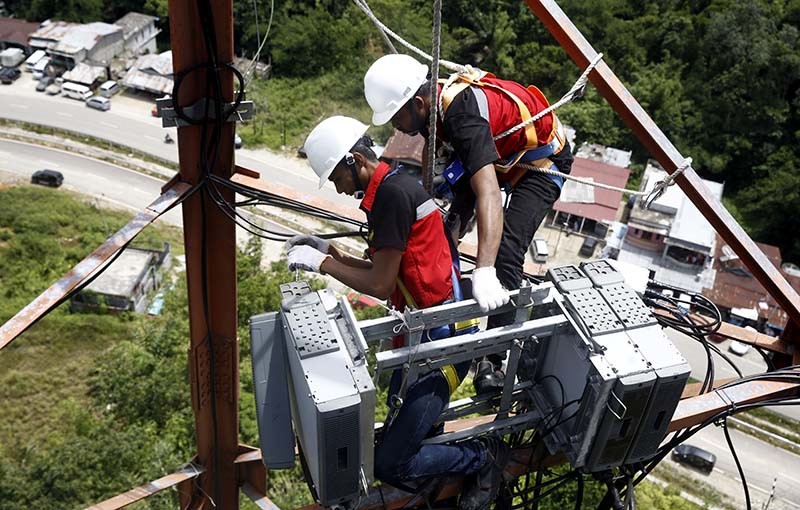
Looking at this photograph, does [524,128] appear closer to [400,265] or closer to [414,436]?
[400,265]

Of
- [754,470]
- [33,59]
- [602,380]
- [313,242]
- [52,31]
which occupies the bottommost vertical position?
[754,470]

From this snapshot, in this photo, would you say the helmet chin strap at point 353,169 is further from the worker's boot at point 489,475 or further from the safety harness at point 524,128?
the worker's boot at point 489,475

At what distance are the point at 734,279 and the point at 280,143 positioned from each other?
18.0m

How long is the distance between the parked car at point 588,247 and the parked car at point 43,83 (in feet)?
80.0

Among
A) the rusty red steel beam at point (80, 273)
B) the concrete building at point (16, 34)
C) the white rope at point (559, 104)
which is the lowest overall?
the concrete building at point (16, 34)

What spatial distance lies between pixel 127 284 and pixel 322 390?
66.4 ft

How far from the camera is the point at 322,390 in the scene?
12.5ft

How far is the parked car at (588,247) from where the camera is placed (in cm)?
2592

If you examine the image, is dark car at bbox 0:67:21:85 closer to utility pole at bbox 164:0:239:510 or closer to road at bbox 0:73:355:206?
road at bbox 0:73:355:206

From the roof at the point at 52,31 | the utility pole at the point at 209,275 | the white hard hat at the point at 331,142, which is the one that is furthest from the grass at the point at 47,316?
the white hard hat at the point at 331,142

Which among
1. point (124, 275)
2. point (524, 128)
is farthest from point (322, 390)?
point (124, 275)

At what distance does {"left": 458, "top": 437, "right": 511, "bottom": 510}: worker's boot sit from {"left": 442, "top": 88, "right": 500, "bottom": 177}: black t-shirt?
5.99ft

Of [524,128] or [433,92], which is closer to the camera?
[433,92]

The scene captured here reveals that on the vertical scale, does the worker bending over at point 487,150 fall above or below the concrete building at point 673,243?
above
